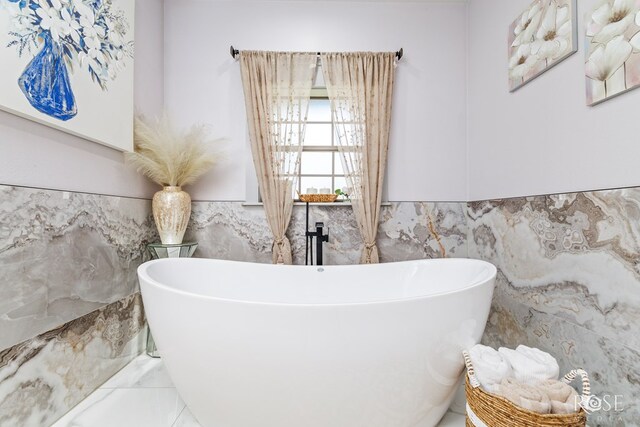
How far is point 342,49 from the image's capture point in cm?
212

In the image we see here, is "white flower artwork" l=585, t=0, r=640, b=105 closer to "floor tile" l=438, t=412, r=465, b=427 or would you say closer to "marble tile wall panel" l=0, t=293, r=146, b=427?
"floor tile" l=438, t=412, r=465, b=427

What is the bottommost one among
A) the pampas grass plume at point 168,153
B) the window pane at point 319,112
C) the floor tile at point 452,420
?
the floor tile at point 452,420

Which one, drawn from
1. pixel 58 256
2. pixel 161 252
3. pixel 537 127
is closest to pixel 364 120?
pixel 537 127

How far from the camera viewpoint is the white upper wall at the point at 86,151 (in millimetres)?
1057

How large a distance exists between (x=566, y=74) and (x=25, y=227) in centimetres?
228

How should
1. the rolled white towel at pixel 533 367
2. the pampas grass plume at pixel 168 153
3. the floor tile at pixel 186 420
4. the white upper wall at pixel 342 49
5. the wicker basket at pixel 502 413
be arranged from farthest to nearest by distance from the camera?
the white upper wall at pixel 342 49 → the pampas grass plume at pixel 168 153 → the floor tile at pixel 186 420 → the rolled white towel at pixel 533 367 → the wicker basket at pixel 502 413

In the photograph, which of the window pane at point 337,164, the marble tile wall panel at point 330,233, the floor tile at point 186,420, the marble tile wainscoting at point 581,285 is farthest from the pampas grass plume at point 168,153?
the marble tile wainscoting at point 581,285

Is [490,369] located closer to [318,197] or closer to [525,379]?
[525,379]

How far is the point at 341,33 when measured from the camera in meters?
2.11

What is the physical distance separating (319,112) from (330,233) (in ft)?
3.04

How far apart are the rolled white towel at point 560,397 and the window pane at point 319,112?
1920 mm

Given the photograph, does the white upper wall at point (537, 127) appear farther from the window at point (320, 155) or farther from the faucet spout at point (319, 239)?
the faucet spout at point (319, 239)

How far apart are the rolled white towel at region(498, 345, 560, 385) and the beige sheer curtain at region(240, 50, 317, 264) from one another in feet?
4.46

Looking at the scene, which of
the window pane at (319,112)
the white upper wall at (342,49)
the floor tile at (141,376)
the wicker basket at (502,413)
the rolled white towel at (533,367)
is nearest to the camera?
the wicker basket at (502,413)
